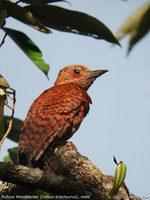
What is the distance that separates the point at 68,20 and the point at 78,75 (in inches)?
179

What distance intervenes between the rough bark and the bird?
0.88 ft

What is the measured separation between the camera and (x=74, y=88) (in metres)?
5.44

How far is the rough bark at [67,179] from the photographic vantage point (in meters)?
2.22

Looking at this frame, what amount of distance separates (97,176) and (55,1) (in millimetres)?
2025

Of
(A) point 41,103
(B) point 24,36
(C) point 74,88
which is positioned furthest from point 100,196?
(C) point 74,88

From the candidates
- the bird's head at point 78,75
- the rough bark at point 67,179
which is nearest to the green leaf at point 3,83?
the rough bark at point 67,179

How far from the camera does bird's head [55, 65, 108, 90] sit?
6.22 m

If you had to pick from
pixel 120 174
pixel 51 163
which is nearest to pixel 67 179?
pixel 120 174

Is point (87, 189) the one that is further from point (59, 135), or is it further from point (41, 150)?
point (59, 135)

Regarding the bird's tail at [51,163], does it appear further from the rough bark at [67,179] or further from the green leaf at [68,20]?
the green leaf at [68,20]

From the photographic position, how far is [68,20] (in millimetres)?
1794

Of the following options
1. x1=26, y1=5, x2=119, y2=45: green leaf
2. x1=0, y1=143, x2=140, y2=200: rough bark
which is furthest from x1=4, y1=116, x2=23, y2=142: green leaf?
x1=26, y1=5, x2=119, y2=45: green leaf

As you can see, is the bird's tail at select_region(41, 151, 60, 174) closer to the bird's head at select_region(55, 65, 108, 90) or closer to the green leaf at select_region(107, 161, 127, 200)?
the green leaf at select_region(107, 161, 127, 200)

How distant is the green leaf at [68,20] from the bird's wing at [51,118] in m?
2.15
